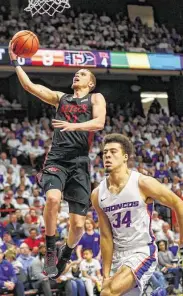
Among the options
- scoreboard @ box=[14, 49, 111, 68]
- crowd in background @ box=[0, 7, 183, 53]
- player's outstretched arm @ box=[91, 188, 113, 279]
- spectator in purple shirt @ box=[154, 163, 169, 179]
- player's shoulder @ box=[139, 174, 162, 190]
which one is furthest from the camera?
crowd in background @ box=[0, 7, 183, 53]

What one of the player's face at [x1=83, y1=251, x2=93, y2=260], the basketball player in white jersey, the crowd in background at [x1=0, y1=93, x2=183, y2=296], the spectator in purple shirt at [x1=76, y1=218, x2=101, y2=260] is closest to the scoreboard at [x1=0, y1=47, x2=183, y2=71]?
the crowd in background at [x1=0, y1=93, x2=183, y2=296]

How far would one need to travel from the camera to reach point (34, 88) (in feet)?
24.9

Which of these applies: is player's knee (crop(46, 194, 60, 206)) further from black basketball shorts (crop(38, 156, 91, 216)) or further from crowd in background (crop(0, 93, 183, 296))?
crowd in background (crop(0, 93, 183, 296))

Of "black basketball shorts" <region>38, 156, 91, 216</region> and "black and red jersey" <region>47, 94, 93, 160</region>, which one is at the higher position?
"black and red jersey" <region>47, 94, 93, 160</region>

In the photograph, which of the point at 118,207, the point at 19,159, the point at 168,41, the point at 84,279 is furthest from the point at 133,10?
the point at 118,207

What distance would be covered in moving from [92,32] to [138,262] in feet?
62.0

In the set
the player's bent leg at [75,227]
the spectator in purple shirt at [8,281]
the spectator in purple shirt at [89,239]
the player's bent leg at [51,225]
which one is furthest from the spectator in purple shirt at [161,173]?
the player's bent leg at [51,225]

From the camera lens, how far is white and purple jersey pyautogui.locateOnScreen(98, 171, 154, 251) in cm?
617

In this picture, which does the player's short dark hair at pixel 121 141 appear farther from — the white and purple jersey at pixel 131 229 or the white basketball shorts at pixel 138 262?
the white basketball shorts at pixel 138 262

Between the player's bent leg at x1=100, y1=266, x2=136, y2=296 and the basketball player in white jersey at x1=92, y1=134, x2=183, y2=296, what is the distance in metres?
0.01

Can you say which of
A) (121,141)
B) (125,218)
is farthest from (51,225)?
(121,141)

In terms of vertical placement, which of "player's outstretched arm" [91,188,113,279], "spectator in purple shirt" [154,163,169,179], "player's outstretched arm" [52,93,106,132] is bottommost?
"player's outstretched arm" [91,188,113,279]

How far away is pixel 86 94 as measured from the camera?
25.6 ft

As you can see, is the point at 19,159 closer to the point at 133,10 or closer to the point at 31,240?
the point at 31,240
